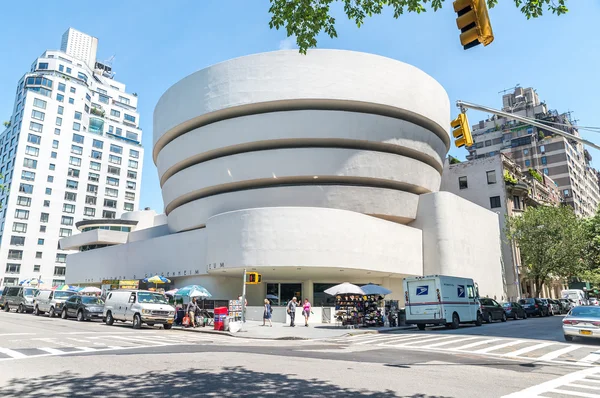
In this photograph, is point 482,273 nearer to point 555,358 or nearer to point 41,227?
point 555,358

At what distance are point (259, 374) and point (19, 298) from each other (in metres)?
37.6

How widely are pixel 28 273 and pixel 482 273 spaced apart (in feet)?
245

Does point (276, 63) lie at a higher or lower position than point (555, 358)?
higher

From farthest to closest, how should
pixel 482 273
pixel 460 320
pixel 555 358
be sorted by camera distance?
pixel 482 273, pixel 460 320, pixel 555 358

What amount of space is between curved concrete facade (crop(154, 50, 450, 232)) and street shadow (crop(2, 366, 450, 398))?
2827 centimetres

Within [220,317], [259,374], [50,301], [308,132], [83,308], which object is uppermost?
[308,132]

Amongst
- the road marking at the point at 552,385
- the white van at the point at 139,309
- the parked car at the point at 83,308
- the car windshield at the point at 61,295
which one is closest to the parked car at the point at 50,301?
the car windshield at the point at 61,295

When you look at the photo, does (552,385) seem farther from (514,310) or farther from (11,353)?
(514,310)

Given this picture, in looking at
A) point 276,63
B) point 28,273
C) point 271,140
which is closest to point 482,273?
point 271,140

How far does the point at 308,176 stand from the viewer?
36.0 metres

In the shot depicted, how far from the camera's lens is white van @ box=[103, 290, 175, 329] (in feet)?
77.3

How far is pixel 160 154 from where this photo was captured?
4509 cm

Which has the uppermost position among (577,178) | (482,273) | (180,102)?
(577,178)

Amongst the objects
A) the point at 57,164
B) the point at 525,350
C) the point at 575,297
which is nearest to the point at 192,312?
the point at 525,350
